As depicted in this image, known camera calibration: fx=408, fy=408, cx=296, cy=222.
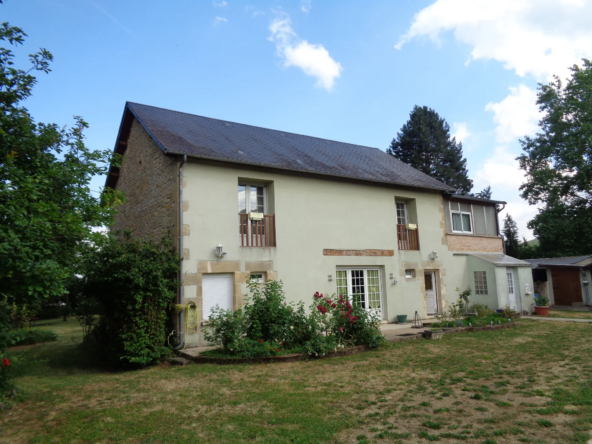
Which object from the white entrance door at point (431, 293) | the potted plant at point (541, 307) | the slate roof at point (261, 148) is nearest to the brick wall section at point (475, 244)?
the white entrance door at point (431, 293)

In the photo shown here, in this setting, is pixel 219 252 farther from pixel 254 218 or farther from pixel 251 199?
pixel 251 199

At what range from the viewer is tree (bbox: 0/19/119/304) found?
4.88m

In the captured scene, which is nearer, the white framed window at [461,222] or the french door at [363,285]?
the french door at [363,285]

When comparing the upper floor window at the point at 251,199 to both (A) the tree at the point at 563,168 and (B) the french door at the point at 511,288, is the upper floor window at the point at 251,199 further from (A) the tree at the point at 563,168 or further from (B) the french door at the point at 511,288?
(A) the tree at the point at 563,168

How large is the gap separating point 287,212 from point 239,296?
2.85 meters

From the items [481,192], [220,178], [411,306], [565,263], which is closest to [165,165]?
[220,178]

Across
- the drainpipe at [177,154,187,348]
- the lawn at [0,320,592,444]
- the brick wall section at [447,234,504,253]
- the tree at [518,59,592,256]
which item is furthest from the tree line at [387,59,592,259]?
A: the drainpipe at [177,154,187,348]

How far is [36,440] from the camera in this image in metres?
4.48

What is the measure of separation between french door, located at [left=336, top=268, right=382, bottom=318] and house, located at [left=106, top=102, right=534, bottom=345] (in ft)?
0.11

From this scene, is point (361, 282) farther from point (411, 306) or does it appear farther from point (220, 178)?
Answer: point (220, 178)

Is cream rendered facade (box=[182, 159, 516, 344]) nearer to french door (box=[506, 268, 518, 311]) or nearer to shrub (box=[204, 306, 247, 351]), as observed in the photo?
french door (box=[506, 268, 518, 311])

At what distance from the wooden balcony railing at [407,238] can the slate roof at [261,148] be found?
65.5 inches

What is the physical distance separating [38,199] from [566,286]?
22432mm

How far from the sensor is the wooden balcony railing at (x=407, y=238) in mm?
14602
